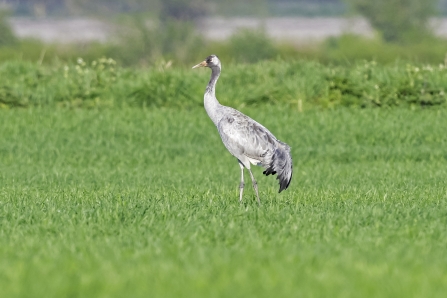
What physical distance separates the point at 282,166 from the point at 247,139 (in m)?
0.54

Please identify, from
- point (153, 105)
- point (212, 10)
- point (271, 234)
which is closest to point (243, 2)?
point (212, 10)

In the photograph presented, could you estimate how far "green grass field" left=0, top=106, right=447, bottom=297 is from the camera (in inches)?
279

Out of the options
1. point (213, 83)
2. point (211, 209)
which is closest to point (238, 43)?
point (213, 83)

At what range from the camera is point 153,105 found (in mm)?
22859

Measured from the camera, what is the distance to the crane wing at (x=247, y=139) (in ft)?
39.7

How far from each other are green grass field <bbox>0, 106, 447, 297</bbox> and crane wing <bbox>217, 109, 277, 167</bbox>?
576 mm

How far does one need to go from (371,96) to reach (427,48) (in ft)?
92.2

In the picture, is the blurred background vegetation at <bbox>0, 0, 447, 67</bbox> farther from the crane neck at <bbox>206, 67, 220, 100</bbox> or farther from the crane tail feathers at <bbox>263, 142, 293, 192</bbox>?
the crane tail feathers at <bbox>263, 142, 293, 192</bbox>

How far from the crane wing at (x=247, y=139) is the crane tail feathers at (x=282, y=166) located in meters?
0.07

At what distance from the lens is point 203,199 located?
1204 cm

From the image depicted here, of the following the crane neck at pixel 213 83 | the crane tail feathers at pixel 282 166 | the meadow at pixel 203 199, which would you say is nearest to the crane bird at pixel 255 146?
the crane tail feathers at pixel 282 166

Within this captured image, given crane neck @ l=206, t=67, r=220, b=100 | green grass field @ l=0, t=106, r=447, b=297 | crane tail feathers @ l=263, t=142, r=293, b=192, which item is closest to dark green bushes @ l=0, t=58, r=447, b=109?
green grass field @ l=0, t=106, r=447, b=297

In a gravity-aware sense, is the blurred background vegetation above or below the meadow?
above

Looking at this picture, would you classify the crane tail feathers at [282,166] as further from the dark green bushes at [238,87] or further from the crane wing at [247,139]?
the dark green bushes at [238,87]
